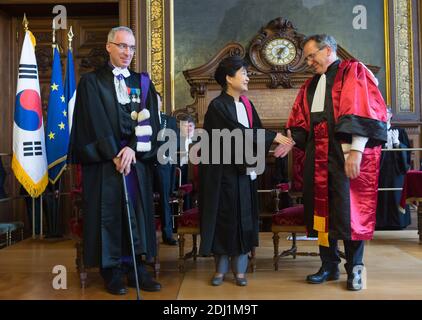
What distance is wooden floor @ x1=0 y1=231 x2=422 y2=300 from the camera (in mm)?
3152

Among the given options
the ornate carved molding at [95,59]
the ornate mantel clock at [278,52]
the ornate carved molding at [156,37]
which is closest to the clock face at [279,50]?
the ornate mantel clock at [278,52]

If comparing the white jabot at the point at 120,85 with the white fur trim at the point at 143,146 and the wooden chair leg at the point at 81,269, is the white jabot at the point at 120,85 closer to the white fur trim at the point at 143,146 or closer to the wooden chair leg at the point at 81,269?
the white fur trim at the point at 143,146

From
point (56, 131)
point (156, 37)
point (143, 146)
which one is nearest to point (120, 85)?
point (143, 146)

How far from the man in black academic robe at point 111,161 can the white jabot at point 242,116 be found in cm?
62

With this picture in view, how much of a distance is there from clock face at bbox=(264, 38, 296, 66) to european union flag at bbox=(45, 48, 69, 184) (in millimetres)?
2801

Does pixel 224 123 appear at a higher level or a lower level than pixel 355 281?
higher

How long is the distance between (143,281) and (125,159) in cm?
Result: 86

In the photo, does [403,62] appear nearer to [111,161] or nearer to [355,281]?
[355,281]

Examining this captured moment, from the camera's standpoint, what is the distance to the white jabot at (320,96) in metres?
3.37

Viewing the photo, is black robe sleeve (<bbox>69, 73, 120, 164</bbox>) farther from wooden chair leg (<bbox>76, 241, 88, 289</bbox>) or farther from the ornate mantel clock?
the ornate mantel clock

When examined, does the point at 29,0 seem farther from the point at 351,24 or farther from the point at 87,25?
the point at 351,24

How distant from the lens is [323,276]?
11.4 ft

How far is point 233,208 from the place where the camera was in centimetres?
338

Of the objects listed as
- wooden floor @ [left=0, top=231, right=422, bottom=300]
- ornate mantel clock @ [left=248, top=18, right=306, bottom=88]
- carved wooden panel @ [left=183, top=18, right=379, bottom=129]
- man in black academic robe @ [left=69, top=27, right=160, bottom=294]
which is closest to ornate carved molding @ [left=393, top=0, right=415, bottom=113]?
carved wooden panel @ [left=183, top=18, right=379, bottom=129]
